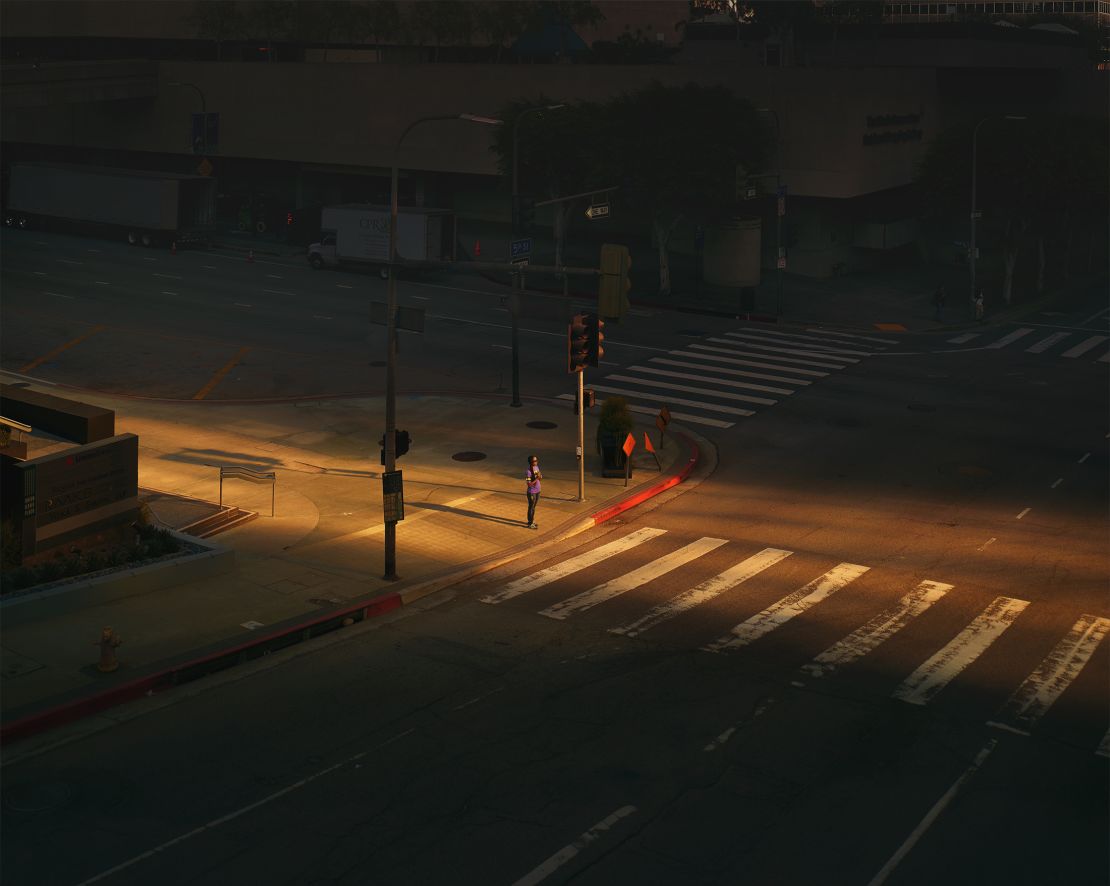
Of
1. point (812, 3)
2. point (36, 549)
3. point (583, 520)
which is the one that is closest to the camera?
point (36, 549)

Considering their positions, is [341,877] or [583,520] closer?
[341,877]

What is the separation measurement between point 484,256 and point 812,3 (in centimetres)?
4401

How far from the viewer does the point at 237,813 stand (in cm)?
1720

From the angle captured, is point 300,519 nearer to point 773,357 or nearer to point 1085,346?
point 773,357

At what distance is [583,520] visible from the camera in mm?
31641

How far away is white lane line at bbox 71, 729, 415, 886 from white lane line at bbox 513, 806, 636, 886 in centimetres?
371

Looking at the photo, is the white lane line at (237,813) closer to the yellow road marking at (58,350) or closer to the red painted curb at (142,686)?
the red painted curb at (142,686)

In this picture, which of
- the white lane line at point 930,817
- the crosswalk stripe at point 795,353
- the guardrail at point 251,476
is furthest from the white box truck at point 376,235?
the white lane line at point 930,817

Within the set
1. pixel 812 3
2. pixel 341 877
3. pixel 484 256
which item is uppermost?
pixel 812 3

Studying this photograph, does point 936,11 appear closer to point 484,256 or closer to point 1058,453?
point 484,256

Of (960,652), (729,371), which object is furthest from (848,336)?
(960,652)

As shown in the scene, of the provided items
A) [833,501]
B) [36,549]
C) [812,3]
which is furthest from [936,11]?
[36,549]

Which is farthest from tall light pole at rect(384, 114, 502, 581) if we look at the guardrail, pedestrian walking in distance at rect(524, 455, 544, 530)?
the guardrail

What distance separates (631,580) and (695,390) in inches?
762
